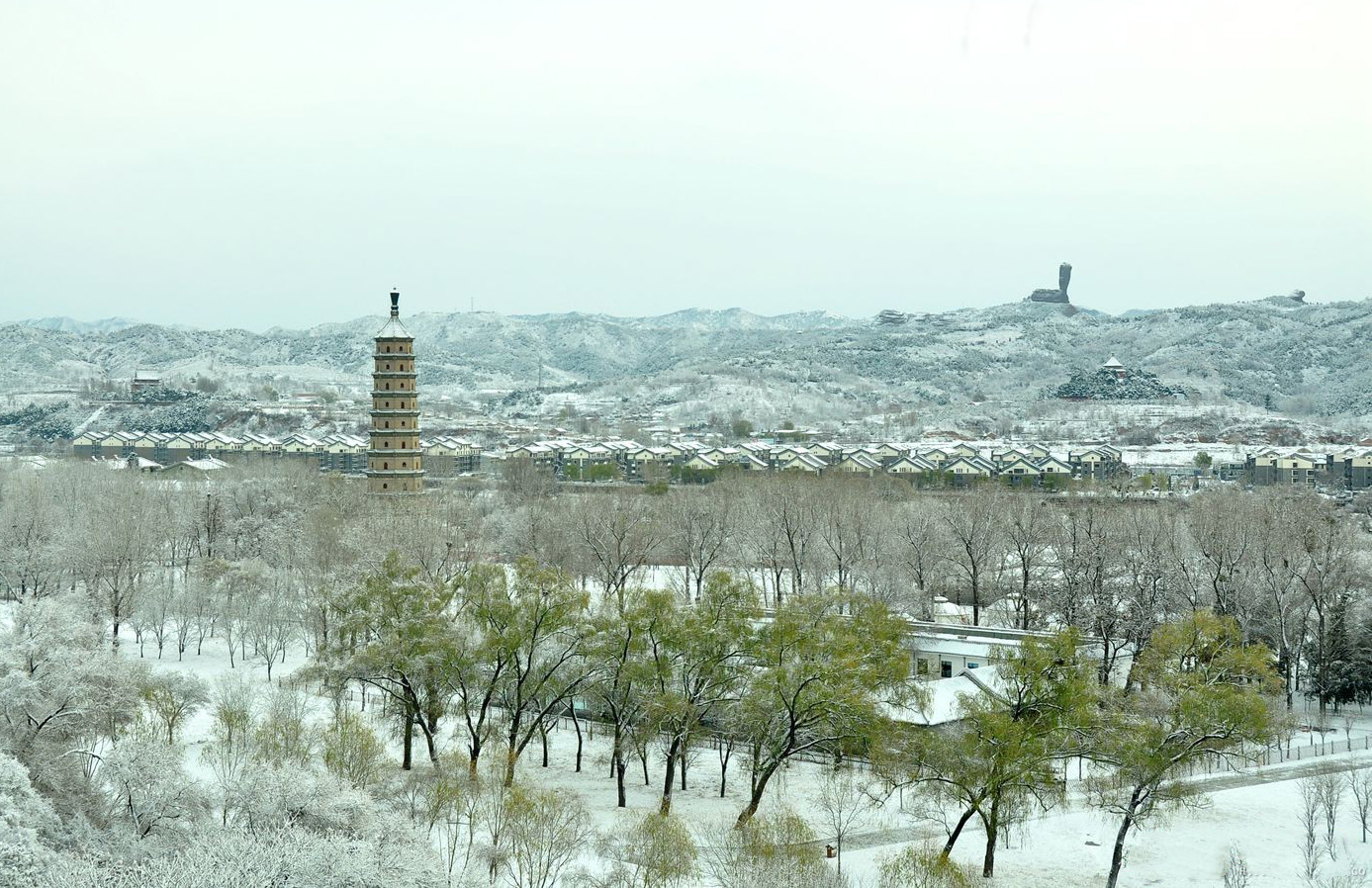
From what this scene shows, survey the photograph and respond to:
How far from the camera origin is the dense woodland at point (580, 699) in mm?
18750

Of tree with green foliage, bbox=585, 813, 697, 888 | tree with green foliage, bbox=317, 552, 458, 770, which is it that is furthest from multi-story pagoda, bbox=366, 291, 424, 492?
tree with green foliage, bbox=585, 813, 697, 888

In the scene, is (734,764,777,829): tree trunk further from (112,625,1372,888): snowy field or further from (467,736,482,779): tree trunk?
(467,736,482,779): tree trunk

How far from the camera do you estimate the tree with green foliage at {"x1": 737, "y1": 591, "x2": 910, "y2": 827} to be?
23.5m

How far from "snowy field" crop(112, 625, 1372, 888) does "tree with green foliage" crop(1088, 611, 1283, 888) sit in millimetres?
538

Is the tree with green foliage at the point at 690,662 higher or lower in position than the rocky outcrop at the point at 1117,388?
lower

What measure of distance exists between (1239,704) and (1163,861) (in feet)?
10.1

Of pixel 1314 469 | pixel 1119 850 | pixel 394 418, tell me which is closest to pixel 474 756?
pixel 1119 850

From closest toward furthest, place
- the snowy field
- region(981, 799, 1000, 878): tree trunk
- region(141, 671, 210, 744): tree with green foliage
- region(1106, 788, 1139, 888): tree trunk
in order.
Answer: region(1106, 788, 1139, 888): tree trunk
region(981, 799, 1000, 878): tree trunk
the snowy field
region(141, 671, 210, 744): tree with green foliage

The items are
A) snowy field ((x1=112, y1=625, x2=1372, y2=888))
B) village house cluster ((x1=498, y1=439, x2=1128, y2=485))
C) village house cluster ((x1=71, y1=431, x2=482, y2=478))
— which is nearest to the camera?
snowy field ((x1=112, y1=625, x2=1372, y2=888))

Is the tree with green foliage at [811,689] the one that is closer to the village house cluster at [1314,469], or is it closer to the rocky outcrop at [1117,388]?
the village house cluster at [1314,469]

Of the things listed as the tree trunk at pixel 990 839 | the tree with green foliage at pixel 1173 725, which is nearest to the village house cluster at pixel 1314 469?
the tree with green foliage at pixel 1173 725

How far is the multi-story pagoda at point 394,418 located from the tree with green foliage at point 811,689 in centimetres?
2749

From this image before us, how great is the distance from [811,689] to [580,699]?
8.48 metres

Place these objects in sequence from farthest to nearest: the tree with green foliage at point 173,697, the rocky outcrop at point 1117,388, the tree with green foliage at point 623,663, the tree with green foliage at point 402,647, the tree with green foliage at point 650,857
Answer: the rocky outcrop at point 1117,388, the tree with green foliage at point 173,697, the tree with green foliage at point 402,647, the tree with green foliage at point 623,663, the tree with green foliage at point 650,857
